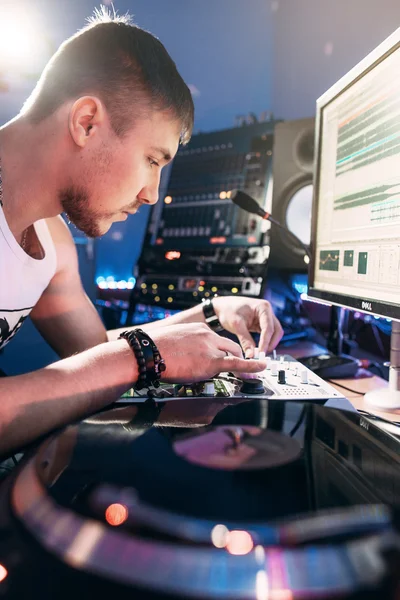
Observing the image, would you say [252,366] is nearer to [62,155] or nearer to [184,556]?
[184,556]

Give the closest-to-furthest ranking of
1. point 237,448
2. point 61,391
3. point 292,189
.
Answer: point 237,448, point 61,391, point 292,189

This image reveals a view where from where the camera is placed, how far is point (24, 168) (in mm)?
793

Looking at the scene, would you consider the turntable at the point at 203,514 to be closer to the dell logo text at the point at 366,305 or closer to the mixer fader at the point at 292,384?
the mixer fader at the point at 292,384

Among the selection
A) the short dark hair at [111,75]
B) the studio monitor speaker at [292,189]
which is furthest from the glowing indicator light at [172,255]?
the short dark hair at [111,75]

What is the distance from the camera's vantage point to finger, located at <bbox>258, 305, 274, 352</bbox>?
82 centimetres

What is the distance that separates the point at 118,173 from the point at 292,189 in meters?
0.70

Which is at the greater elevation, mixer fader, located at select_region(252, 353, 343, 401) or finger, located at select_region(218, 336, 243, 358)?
finger, located at select_region(218, 336, 243, 358)

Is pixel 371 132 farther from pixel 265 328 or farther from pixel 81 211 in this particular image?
pixel 81 211

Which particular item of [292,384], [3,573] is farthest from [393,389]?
[3,573]

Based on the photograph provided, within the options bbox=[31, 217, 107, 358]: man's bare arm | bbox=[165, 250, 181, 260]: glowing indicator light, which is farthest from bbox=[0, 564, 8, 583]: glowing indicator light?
bbox=[165, 250, 181, 260]: glowing indicator light

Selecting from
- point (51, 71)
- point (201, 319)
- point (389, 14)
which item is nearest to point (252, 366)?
point (201, 319)

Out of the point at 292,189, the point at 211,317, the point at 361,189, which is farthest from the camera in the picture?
the point at 292,189

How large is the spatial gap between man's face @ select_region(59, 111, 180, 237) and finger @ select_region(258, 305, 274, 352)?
0.33 meters

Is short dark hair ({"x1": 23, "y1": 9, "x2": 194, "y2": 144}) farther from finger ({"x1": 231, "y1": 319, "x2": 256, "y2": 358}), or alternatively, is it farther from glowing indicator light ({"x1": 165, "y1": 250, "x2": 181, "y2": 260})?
glowing indicator light ({"x1": 165, "y1": 250, "x2": 181, "y2": 260})
